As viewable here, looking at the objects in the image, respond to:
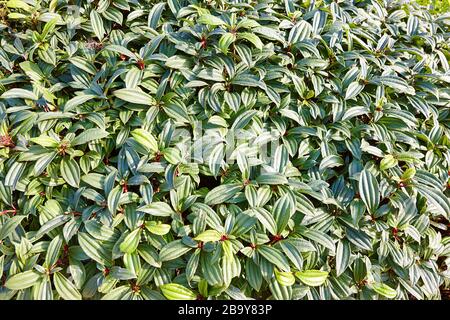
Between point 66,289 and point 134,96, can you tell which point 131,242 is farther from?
point 134,96

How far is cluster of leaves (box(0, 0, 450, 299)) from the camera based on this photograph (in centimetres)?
169

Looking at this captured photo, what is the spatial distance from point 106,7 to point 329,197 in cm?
147

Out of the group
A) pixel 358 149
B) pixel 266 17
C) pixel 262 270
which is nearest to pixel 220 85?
pixel 266 17

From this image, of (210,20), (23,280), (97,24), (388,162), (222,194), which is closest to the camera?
(23,280)

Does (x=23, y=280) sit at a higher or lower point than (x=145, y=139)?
lower

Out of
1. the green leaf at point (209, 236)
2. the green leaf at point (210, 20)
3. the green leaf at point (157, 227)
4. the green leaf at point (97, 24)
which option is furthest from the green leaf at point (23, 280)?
the green leaf at point (210, 20)

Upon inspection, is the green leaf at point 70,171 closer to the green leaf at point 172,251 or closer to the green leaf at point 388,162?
the green leaf at point 172,251

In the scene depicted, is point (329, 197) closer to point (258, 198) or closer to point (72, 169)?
point (258, 198)

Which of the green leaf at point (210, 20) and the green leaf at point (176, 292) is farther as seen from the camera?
the green leaf at point (210, 20)

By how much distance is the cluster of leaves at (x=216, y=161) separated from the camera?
66.4 inches

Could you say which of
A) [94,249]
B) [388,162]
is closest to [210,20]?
[388,162]

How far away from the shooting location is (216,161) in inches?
69.8

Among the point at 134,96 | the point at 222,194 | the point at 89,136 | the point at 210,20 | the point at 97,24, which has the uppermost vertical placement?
the point at 210,20

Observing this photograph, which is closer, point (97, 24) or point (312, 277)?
point (312, 277)
